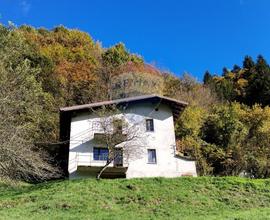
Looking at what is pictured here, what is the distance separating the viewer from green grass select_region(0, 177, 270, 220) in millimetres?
18797

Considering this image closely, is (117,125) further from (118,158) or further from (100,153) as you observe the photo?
(100,153)

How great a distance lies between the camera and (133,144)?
98.9ft

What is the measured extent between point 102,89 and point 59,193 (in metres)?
25.6

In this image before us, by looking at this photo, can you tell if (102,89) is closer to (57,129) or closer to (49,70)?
(49,70)

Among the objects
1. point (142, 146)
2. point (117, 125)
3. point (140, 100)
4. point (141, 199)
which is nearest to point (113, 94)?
point (140, 100)

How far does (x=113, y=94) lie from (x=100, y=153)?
1734cm

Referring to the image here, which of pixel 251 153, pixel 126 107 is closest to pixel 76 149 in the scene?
pixel 126 107

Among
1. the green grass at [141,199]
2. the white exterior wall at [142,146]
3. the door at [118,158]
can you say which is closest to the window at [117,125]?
the door at [118,158]

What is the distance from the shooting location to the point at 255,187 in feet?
78.9

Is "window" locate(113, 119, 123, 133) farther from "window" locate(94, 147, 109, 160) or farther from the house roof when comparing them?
"window" locate(94, 147, 109, 160)

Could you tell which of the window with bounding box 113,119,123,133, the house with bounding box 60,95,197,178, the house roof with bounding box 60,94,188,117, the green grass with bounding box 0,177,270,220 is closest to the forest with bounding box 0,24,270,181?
the green grass with bounding box 0,177,270,220

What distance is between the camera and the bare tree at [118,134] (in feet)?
92.0

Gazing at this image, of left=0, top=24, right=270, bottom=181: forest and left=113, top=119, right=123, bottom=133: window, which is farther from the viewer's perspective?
left=113, top=119, right=123, bottom=133: window

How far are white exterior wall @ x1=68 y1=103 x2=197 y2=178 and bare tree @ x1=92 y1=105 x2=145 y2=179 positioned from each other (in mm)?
202
